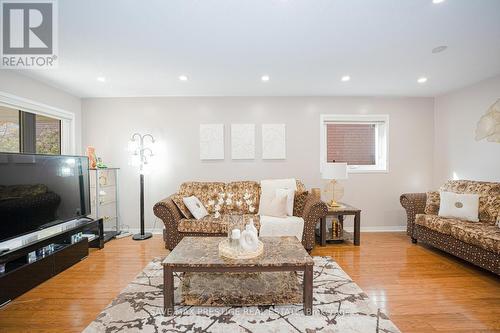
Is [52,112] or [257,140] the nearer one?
[52,112]

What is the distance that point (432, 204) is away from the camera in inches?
141

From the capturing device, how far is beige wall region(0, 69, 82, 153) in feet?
9.63

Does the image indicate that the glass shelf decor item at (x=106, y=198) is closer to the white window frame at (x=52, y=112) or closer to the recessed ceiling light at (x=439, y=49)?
the white window frame at (x=52, y=112)

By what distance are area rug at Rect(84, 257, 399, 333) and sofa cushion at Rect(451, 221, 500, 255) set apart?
61.0 inches

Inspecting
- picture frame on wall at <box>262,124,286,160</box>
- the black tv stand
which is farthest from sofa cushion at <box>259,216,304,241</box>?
the black tv stand

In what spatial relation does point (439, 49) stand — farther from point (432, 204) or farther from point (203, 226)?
point (203, 226)

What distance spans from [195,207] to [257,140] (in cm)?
167

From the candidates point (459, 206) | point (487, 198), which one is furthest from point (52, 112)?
point (487, 198)

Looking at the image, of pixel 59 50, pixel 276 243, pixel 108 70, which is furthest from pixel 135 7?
pixel 276 243

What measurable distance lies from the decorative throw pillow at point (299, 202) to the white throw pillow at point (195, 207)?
142 cm

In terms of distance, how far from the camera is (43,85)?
3.47 meters

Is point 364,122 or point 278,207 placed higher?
point 364,122

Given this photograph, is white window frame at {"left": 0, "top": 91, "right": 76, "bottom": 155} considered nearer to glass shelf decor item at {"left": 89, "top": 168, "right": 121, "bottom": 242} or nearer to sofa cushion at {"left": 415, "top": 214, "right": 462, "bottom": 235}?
glass shelf decor item at {"left": 89, "top": 168, "right": 121, "bottom": 242}


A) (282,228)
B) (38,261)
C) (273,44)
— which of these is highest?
(273,44)
